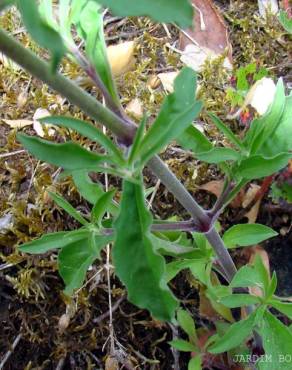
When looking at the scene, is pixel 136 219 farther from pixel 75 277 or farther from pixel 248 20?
pixel 248 20

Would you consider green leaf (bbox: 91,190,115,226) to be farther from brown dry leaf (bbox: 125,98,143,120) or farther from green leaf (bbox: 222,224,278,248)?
brown dry leaf (bbox: 125,98,143,120)

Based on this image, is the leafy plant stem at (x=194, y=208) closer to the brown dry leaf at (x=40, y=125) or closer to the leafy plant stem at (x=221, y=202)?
the leafy plant stem at (x=221, y=202)

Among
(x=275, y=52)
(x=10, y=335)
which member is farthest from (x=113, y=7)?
(x=275, y=52)

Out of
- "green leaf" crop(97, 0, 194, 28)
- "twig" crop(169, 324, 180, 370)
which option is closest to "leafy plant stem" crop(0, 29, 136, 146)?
"green leaf" crop(97, 0, 194, 28)

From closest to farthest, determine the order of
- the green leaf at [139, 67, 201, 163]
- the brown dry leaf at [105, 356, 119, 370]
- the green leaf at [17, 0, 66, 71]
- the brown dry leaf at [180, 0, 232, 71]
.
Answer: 1. the green leaf at [17, 0, 66, 71]
2. the green leaf at [139, 67, 201, 163]
3. the brown dry leaf at [105, 356, 119, 370]
4. the brown dry leaf at [180, 0, 232, 71]

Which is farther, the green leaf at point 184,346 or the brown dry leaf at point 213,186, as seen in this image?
the brown dry leaf at point 213,186

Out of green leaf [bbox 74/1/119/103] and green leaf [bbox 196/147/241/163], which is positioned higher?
green leaf [bbox 74/1/119/103]

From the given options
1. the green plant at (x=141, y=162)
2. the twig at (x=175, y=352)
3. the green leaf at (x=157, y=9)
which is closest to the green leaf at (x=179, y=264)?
the green plant at (x=141, y=162)

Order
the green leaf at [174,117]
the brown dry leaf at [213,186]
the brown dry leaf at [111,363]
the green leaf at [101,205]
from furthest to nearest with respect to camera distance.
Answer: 1. the brown dry leaf at [213,186]
2. the brown dry leaf at [111,363]
3. the green leaf at [101,205]
4. the green leaf at [174,117]
